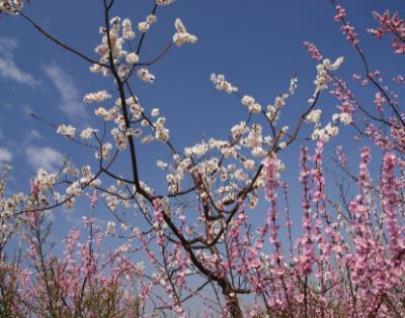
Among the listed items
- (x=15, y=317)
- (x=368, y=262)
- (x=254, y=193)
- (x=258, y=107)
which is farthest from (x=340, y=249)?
(x=15, y=317)

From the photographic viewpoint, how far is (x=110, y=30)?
19.2 feet

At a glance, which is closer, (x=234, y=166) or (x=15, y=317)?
(x=234, y=166)

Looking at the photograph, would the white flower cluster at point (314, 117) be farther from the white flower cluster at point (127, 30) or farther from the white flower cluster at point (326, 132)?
the white flower cluster at point (127, 30)

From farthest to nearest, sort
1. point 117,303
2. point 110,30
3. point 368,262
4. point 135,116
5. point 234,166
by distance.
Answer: point 117,303
point 234,166
point 135,116
point 110,30
point 368,262

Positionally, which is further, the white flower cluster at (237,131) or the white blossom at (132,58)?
the white flower cluster at (237,131)

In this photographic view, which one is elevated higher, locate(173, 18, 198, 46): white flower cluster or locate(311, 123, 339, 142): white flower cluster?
locate(173, 18, 198, 46): white flower cluster

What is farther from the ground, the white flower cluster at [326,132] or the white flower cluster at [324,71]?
the white flower cluster at [324,71]

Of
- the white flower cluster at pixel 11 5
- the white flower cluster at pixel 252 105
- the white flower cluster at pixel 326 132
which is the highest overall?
the white flower cluster at pixel 11 5

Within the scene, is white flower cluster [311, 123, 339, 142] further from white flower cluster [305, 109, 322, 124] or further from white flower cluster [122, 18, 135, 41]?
white flower cluster [122, 18, 135, 41]

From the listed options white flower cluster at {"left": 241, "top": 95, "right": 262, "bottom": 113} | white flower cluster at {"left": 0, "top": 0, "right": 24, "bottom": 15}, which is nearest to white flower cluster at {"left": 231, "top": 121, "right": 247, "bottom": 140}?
white flower cluster at {"left": 241, "top": 95, "right": 262, "bottom": 113}

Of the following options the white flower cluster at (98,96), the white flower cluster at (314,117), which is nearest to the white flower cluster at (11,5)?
the white flower cluster at (98,96)

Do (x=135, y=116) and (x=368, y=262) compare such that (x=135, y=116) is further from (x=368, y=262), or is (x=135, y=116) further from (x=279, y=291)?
(x=368, y=262)

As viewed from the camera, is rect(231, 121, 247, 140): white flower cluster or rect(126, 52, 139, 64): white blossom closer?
rect(126, 52, 139, 64): white blossom

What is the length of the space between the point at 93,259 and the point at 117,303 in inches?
46.0
